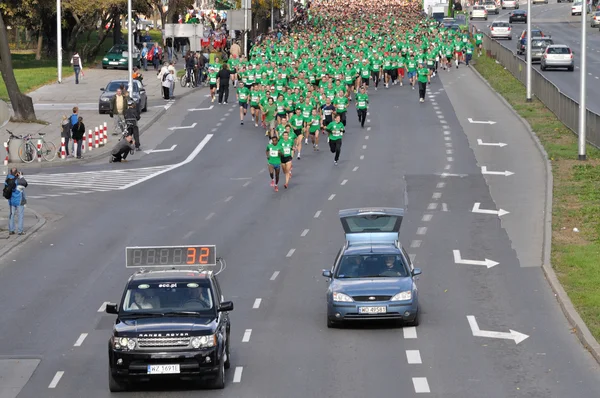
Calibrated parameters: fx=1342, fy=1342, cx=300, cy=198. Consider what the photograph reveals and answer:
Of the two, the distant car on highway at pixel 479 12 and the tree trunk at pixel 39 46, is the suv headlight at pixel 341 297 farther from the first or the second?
the distant car on highway at pixel 479 12

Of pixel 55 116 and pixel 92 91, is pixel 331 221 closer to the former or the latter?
pixel 55 116

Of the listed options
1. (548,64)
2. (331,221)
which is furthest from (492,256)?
(548,64)

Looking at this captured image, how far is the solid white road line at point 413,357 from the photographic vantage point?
20531 mm

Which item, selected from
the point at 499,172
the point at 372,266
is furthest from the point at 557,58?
the point at 372,266

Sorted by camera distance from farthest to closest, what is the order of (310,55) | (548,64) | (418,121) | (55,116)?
(548,64), (310,55), (55,116), (418,121)

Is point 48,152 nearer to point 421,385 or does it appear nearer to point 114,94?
point 114,94

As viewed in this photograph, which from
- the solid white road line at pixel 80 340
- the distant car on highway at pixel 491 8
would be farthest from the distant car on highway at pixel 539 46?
the distant car on highway at pixel 491 8

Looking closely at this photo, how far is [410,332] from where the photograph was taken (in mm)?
22672

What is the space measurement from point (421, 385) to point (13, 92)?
38.4 metres

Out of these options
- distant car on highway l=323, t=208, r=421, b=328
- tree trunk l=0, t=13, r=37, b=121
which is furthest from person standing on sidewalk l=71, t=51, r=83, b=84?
distant car on highway l=323, t=208, r=421, b=328

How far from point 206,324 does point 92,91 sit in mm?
50487

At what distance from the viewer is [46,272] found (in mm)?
28531

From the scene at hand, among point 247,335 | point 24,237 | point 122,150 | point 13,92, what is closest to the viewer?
point 247,335

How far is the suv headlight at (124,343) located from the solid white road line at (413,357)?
15.0 feet
